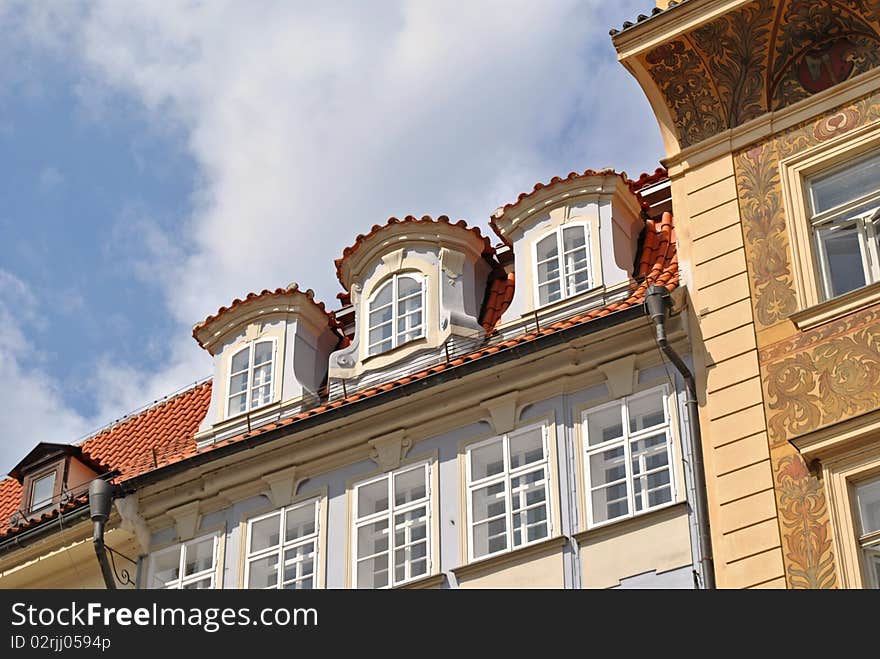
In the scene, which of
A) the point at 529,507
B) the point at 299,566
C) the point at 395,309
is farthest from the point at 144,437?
the point at 529,507

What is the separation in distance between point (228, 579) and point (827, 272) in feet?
22.3

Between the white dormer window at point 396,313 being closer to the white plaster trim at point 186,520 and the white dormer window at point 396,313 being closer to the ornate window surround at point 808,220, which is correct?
the white plaster trim at point 186,520

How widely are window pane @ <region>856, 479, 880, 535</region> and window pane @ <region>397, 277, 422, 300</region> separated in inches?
250

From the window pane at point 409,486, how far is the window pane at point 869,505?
4.74 metres

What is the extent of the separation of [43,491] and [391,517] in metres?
5.91

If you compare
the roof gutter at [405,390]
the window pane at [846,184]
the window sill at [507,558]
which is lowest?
the window sill at [507,558]

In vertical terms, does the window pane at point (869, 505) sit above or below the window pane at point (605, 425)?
below

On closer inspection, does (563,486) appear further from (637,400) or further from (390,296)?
(390,296)

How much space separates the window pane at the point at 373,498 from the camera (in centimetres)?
2197

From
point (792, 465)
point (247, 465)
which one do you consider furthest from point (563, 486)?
point (247, 465)

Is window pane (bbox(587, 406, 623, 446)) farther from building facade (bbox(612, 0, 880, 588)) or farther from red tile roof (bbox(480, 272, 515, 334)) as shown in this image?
red tile roof (bbox(480, 272, 515, 334))

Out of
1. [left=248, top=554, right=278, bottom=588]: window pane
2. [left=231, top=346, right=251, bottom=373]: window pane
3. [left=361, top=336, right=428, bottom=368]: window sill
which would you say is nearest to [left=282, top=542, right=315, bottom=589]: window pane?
[left=248, top=554, right=278, bottom=588]: window pane

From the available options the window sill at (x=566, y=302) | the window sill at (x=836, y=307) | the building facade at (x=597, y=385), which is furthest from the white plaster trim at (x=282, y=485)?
the window sill at (x=836, y=307)

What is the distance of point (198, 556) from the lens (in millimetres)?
22859
